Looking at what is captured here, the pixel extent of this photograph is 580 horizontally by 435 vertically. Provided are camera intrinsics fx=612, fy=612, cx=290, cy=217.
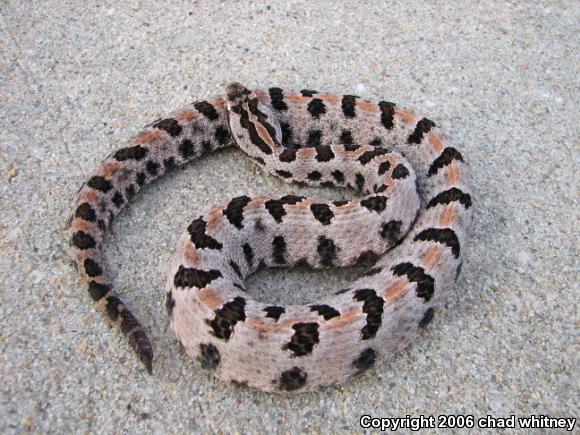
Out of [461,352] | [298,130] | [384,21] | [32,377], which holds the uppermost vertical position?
[384,21]

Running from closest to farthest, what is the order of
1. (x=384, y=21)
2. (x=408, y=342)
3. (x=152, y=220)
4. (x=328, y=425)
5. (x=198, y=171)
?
1. (x=328, y=425)
2. (x=408, y=342)
3. (x=152, y=220)
4. (x=198, y=171)
5. (x=384, y=21)

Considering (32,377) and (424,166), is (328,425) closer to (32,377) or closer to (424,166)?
(32,377)

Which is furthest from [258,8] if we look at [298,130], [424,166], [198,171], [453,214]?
[453,214]

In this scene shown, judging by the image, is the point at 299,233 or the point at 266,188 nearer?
the point at 299,233

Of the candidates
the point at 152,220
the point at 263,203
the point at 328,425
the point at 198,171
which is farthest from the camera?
the point at 198,171
